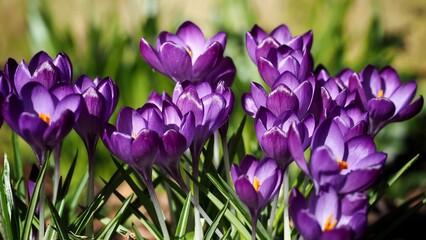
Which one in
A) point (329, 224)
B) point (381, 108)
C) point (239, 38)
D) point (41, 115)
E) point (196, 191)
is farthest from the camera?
point (239, 38)

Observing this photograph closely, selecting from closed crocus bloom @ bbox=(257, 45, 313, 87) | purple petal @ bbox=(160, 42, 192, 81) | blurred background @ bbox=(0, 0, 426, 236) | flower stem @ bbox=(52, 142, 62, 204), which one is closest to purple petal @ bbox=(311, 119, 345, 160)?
closed crocus bloom @ bbox=(257, 45, 313, 87)

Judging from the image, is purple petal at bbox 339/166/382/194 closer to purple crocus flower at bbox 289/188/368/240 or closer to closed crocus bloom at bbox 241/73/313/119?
purple crocus flower at bbox 289/188/368/240

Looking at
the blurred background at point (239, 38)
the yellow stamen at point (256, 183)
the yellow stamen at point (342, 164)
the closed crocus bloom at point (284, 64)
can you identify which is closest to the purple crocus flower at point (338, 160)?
the yellow stamen at point (342, 164)

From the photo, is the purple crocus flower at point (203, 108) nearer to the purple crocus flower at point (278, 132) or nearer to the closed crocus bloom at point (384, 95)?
the purple crocus flower at point (278, 132)

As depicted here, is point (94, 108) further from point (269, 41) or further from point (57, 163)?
point (269, 41)

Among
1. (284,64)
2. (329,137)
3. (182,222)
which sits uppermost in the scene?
(284,64)

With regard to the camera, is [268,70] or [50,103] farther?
[268,70]

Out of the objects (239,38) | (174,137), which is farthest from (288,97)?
(239,38)

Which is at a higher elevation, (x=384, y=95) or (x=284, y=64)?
(x=284, y=64)
